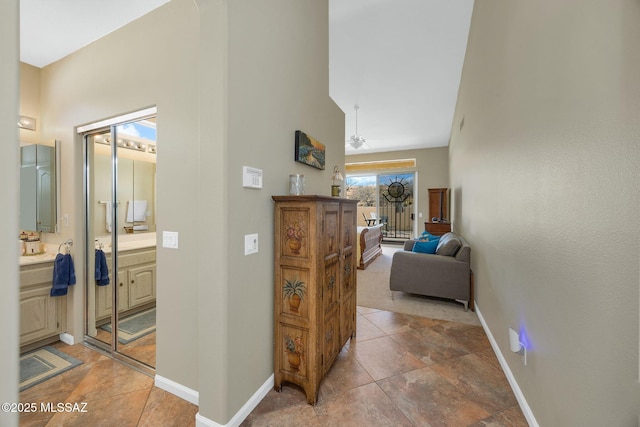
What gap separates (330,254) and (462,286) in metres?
2.33

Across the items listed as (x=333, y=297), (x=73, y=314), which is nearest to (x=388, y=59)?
(x=333, y=297)

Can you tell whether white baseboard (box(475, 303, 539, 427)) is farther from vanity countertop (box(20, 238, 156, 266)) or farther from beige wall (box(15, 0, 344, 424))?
vanity countertop (box(20, 238, 156, 266))

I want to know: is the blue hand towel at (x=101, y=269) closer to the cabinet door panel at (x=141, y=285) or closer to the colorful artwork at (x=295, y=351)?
the cabinet door panel at (x=141, y=285)

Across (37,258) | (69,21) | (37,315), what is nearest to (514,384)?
(37,315)

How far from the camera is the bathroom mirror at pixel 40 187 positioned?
2.56 meters

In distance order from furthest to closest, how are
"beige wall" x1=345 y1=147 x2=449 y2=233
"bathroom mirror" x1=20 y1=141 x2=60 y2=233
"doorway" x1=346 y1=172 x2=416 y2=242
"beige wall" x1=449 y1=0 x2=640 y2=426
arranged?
"doorway" x1=346 y1=172 x2=416 y2=242, "beige wall" x1=345 y1=147 x2=449 y2=233, "bathroom mirror" x1=20 y1=141 x2=60 y2=233, "beige wall" x1=449 y1=0 x2=640 y2=426

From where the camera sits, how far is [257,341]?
169cm

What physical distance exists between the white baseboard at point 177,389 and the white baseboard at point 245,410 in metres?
0.29

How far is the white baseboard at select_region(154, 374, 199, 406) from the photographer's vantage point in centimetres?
176

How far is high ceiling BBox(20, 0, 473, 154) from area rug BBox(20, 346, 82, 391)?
A: 2896 millimetres

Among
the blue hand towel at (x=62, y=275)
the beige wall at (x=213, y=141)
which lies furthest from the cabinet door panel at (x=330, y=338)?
the blue hand towel at (x=62, y=275)

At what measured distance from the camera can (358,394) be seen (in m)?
1.79

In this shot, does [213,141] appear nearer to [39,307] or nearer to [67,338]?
[39,307]

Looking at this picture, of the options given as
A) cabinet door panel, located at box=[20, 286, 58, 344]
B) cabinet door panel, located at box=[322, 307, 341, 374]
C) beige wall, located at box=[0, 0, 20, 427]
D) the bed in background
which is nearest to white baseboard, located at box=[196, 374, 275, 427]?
cabinet door panel, located at box=[322, 307, 341, 374]
